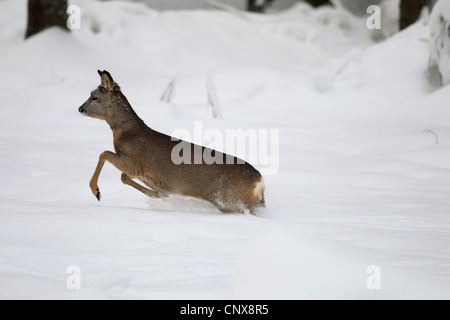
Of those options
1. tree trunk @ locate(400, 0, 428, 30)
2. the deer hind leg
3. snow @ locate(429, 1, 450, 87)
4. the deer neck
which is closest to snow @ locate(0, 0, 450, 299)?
the deer hind leg

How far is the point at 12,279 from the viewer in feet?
7.44

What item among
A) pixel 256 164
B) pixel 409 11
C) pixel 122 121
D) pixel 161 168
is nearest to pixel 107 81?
pixel 122 121

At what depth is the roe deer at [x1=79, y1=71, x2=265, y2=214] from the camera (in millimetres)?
3555

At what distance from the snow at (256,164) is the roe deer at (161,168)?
14 cm

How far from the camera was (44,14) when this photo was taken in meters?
9.46

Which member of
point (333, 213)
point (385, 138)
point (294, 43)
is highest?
point (333, 213)

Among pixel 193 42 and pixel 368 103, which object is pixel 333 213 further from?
pixel 193 42

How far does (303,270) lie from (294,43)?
12.0 metres

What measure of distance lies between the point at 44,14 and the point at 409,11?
646 centimetres

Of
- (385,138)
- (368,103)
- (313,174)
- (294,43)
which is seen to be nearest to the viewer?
(313,174)

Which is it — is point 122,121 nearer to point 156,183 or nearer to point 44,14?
point 156,183

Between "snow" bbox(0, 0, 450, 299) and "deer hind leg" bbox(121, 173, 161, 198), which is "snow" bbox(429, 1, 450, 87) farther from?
"deer hind leg" bbox(121, 173, 161, 198)

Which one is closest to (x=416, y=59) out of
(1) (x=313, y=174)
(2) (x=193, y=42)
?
(1) (x=313, y=174)
